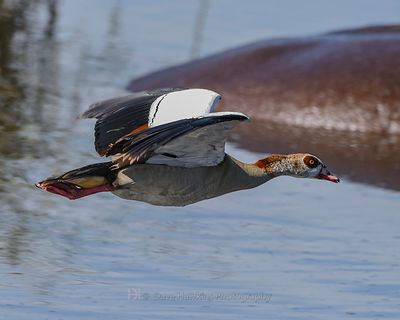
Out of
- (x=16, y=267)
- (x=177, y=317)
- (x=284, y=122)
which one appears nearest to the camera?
(x=177, y=317)

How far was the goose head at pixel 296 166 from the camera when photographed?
754 cm

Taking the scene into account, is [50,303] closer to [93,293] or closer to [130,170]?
[93,293]

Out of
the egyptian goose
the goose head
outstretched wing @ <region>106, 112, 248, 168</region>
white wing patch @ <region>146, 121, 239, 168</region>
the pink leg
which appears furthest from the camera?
the goose head

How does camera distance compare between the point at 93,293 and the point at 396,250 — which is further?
the point at 396,250

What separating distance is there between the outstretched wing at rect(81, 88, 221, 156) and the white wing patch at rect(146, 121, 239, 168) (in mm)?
113

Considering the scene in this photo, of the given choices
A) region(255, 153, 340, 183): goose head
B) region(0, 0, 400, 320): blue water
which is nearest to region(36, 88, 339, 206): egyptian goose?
region(255, 153, 340, 183): goose head

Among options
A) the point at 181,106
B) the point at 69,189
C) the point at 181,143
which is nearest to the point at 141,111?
the point at 181,106

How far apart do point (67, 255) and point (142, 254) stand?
1.42 ft

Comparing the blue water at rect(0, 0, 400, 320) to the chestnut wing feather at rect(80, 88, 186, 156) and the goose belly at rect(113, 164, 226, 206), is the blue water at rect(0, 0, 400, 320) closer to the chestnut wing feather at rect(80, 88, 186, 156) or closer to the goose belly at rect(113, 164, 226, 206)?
the goose belly at rect(113, 164, 226, 206)

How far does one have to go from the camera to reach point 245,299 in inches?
281

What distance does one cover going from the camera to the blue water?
22.9ft

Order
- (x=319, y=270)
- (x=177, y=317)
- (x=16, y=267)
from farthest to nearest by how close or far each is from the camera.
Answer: (x=319, y=270)
(x=16, y=267)
(x=177, y=317)

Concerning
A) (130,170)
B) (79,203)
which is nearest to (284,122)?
A: (79,203)

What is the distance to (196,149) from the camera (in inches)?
270
